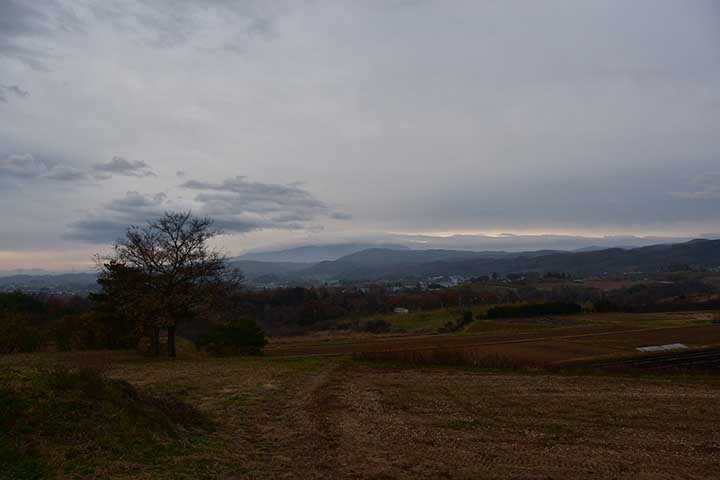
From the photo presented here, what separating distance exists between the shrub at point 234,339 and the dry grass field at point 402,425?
33.8 ft

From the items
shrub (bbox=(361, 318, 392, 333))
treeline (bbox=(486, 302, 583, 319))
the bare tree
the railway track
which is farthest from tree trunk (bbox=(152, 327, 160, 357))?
treeline (bbox=(486, 302, 583, 319))

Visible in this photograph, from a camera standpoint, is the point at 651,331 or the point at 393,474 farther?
the point at 651,331

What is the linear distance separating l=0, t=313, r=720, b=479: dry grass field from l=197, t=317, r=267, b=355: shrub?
10.3 m

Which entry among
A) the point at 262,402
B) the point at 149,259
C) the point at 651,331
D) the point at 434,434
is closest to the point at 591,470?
the point at 434,434

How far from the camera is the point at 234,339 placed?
3953 centimetres

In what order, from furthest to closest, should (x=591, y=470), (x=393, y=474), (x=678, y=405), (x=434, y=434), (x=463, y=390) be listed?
(x=463, y=390) < (x=678, y=405) < (x=434, y=434) < (x=591, y=470) < (x=393, y=474)

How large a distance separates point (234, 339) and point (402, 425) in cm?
2760

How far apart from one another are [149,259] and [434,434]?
24041 millimetres

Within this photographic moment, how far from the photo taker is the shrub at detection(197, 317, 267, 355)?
3906 centimetres

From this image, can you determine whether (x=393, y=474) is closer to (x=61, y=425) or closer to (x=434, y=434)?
(x=434, y=434)

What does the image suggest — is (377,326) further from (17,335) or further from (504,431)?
(504,431)

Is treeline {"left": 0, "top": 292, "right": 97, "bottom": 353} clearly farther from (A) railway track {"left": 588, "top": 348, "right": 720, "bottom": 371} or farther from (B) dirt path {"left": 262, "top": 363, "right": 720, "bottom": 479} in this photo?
(A) railway track {"left": 588, "top": 348, "right": 720, "bottom": 371}

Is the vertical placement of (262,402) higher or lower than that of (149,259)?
lower

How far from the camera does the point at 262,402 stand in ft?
56.7
